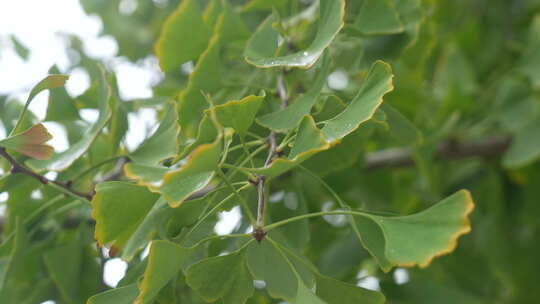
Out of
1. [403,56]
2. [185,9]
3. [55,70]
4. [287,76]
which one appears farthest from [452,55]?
[55,70]

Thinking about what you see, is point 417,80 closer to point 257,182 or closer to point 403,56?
Result: point 403,56

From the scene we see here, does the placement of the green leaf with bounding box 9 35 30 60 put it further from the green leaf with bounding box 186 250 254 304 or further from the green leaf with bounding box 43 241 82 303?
the green leaf with bounding box 186 250 254 304

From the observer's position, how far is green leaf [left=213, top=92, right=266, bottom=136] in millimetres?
508

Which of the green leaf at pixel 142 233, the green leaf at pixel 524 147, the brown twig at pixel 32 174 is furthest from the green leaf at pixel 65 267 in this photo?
the green leaf at pixel 524 147

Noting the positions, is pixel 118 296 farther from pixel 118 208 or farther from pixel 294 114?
pixel 294 114

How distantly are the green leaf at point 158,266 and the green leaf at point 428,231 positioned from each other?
164 mm

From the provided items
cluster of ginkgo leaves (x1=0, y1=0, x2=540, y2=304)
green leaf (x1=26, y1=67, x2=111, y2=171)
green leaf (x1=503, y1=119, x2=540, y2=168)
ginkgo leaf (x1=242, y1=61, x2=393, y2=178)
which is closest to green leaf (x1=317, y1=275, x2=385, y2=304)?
cluster of ginkgo leaves (x1=0, y1=0, x2=540, y2=304)

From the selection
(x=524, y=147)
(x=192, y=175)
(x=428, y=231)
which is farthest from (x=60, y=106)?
(x=524, y=147)

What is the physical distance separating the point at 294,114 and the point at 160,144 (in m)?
0.15

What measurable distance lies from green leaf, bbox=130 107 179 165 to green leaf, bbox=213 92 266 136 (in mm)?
91

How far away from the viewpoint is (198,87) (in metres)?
0.66

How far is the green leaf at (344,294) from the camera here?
559 millimetres

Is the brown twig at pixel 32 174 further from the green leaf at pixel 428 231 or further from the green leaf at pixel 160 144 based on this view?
the green leaf at pixel 428 231

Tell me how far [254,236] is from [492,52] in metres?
0.93
